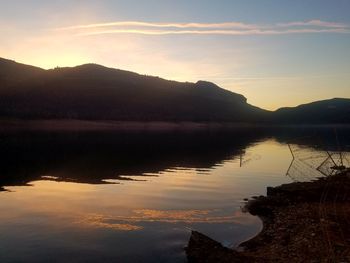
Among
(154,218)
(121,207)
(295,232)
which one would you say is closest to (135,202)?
(121,207)

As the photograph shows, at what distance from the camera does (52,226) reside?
861 inches

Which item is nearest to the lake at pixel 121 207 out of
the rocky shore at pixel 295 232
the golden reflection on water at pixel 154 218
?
the golden reflection on water at pixel 154 218

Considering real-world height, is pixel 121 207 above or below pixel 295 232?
below

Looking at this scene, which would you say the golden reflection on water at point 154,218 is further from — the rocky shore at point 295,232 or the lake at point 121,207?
the rocky shore at point 295,232

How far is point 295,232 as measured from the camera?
20.0 m

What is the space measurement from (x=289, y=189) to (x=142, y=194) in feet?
39.4

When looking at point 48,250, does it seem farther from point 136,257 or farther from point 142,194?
point 142,194

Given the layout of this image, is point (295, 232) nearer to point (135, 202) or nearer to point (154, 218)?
point (154, 218)

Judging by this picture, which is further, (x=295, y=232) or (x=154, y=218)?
(x=154, y=218)

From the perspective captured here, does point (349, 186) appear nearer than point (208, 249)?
No

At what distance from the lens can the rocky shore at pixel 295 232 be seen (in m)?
16.4

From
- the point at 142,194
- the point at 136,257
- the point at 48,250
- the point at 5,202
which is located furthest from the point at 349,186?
the point at 5,202

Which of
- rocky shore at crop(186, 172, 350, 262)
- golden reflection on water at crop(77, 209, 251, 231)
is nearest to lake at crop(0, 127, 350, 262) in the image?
golden reflection on water at crop(77, 209, 251, 231)

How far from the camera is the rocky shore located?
1638 cm
